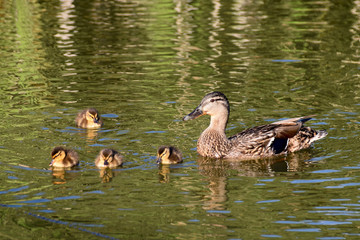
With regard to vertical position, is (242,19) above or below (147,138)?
below

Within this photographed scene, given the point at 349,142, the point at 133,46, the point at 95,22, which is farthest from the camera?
the point at 95,22

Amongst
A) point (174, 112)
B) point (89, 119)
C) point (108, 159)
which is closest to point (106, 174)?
point (108, 159)

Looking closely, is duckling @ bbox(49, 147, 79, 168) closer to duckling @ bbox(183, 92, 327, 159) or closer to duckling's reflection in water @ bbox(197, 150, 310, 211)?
duckling's reflection in water @ bbox(197, 150, 310, 211)

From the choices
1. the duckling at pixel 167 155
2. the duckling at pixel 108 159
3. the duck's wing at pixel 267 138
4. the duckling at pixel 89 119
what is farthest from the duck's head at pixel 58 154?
the duck's wing at pixel 267 138

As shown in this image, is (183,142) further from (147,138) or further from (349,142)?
(349,142)

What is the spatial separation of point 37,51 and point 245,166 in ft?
27.0

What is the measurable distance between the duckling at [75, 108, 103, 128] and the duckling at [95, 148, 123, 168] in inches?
65.5

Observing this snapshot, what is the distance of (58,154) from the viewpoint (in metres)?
8.76

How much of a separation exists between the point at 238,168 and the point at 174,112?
91.4 inches

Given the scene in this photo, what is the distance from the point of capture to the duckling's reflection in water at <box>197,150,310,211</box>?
819 cm

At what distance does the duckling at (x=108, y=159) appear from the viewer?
8.69 meters

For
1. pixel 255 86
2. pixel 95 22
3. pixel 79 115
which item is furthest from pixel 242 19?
pixel 79 115

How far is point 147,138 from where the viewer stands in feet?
32.9

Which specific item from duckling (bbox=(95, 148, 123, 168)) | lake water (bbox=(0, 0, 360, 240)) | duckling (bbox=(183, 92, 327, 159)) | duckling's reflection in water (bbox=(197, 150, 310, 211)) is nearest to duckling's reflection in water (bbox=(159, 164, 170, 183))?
lake water (bbox=(0, 0, 360, 240))
